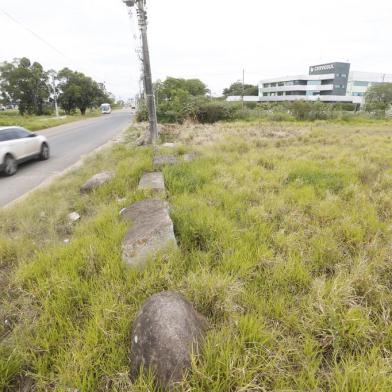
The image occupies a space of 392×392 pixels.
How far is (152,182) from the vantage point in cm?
460

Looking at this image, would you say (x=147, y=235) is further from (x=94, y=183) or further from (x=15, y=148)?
(x=15, y=148)

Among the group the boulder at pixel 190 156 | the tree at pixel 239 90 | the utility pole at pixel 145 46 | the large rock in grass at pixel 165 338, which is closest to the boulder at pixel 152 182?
the boulder at pixel 190 156

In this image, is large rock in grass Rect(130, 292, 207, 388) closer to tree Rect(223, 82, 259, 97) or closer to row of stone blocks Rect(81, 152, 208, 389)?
row of stone blocks Rect(81, 152, 208, 389)

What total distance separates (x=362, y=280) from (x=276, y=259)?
759 mm

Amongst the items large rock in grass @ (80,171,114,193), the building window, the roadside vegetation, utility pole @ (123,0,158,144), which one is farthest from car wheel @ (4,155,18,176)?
the building window

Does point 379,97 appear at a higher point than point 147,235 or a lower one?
higher

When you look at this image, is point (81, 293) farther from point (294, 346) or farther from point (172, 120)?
point (172, 120)

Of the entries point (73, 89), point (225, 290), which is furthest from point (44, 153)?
point (73, 89)

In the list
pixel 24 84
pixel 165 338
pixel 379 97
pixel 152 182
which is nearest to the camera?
pixel 165 338

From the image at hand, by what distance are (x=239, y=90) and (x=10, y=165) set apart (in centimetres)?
8290

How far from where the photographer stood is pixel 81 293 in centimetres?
208

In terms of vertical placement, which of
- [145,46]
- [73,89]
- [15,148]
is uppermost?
[73,89]

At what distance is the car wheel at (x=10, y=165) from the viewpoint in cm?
678

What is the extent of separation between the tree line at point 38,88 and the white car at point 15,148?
31793 millimetres
